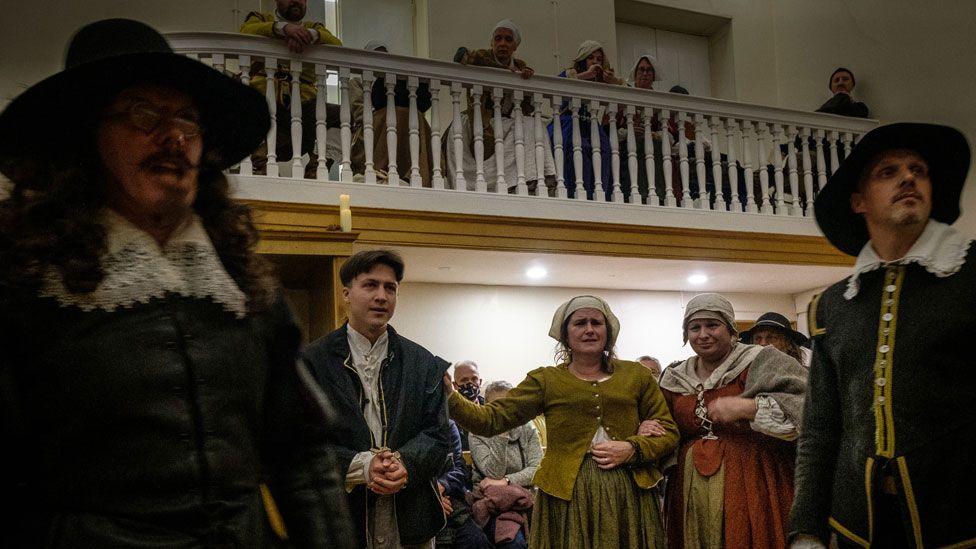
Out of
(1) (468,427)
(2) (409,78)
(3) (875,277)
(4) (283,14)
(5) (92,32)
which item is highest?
(4) (283,14)

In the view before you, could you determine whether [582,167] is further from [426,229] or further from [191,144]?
[191,144]

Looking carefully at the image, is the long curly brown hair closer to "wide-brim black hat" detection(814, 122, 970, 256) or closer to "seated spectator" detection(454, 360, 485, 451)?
"wide-brim black hat" detection(814, 122, 970, 256)

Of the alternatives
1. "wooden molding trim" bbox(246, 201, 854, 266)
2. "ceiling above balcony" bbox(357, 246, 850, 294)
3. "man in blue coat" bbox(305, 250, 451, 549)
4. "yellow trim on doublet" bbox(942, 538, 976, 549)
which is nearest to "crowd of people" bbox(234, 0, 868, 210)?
"wooden molding trim" bbox(246, 201, 854, 266)

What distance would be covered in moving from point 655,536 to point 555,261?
13.2ft

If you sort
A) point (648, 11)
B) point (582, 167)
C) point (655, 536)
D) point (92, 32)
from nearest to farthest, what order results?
point (92, 32) → point (655, 536) → point (582, 167) → point (648, 11)

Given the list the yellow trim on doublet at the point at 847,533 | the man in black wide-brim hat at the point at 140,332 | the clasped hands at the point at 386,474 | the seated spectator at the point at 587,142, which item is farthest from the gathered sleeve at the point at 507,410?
the seated spectator at the point at 587,142

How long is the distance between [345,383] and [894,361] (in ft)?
5.45

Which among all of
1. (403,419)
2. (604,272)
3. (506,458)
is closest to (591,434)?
(403,419)

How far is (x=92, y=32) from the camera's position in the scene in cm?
125

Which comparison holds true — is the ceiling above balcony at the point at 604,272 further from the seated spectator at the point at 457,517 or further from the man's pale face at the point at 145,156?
the man's pale face at the point at 145,156

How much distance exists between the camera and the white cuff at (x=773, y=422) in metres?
2.84

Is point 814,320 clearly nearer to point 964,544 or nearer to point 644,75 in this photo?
point 964,544

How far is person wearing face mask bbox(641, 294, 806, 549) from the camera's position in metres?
2.90

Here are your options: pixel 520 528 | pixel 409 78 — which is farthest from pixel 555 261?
pixel 520 528
